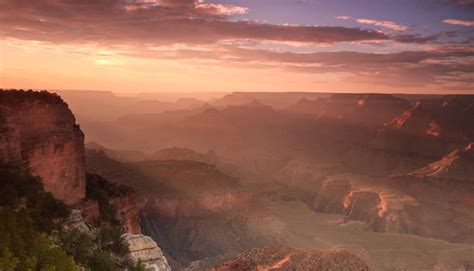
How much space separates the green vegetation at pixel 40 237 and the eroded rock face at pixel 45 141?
6.63ft

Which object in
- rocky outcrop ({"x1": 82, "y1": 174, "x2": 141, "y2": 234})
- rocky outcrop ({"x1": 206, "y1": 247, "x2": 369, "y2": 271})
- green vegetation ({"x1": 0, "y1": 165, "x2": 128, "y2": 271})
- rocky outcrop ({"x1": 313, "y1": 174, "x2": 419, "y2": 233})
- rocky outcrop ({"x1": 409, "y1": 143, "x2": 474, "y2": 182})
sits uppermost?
green vegetation ({"x1": 0, "y1": 165, "x2": 128, "y2": 271})

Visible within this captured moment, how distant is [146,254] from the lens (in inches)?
960

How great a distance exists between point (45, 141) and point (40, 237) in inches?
475

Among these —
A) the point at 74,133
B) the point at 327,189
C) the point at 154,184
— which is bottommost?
the point at 327,189

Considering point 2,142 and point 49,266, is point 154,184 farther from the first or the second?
point 49,266

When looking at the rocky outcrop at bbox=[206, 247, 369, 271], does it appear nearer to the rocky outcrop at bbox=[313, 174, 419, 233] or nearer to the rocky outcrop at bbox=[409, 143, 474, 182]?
the rocky outcrop at bbox=[313, 174, 419, 233]

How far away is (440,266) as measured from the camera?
2788 inches

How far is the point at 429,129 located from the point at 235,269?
474 ft

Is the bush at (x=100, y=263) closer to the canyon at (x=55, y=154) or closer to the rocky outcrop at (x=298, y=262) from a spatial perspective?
the canyon at (x=55, y=154)

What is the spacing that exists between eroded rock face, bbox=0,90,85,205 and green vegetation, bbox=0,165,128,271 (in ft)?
6.63

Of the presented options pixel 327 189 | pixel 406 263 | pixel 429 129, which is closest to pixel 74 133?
pixel 406 263

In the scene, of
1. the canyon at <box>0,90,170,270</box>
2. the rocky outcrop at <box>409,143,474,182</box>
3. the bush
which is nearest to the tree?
the bush

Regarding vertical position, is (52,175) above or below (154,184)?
above

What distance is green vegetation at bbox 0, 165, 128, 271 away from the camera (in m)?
17.6
